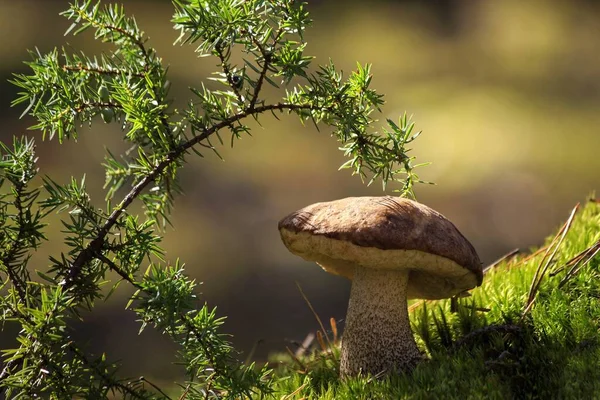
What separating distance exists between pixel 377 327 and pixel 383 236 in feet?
0.86

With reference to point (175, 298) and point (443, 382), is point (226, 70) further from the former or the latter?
point (443, 382)

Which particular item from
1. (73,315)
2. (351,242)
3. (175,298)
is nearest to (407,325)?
(351,242)

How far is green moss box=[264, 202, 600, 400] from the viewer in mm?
1009

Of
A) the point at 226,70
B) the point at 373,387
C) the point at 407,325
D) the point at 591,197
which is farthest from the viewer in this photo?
the point at 591,197

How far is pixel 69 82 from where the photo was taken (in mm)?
924

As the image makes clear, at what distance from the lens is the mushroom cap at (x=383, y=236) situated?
99 cm

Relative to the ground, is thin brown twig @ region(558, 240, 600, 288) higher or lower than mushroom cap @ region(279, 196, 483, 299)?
higher

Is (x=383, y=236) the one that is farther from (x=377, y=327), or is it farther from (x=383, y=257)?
(x=377, y=327)

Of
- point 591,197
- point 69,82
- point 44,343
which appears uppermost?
point 591,197

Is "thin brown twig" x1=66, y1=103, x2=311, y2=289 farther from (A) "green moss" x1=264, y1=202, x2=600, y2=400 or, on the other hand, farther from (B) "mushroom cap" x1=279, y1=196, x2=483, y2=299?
(A) "green moss" x1=264, y1=202, x2=600, y2=400

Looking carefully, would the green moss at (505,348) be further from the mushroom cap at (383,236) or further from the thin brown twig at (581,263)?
the mushroom cap at (383,236)

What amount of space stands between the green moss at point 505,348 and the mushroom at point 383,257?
0.22 ft

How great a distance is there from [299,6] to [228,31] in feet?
0.36

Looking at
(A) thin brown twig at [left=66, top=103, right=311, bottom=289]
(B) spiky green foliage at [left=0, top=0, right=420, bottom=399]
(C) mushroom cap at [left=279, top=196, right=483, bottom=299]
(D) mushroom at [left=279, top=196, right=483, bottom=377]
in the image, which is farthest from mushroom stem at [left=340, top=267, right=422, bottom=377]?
(A) thin brown twig at [left=66, top=103, right=311, bottom=289]
